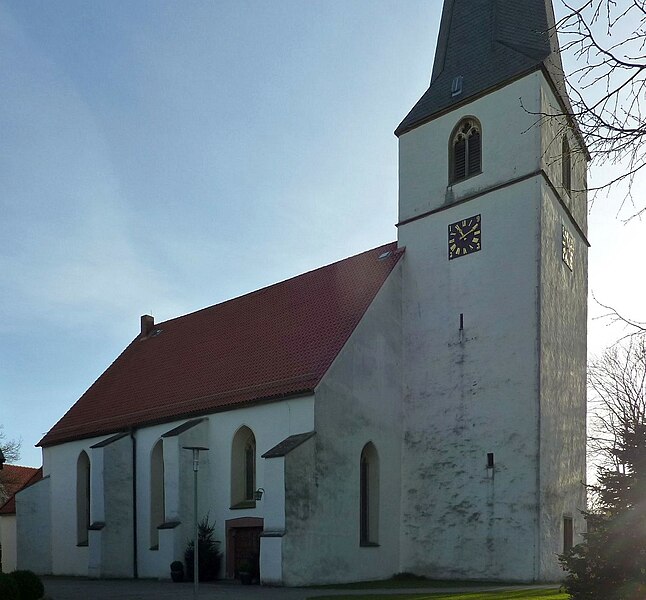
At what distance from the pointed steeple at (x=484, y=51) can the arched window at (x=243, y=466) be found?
10.4m

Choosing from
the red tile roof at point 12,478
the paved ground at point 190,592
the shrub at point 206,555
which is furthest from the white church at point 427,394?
the red tile roof at point 12,478

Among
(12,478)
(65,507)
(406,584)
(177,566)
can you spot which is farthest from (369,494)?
(12,478)

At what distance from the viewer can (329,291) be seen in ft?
79.8

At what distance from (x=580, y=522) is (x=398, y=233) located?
9553 mm

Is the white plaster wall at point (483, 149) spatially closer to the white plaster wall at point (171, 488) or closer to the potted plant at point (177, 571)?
the white plaster wall at point (171, 488)

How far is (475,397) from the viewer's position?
66.7ft

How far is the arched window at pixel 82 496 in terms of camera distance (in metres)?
27.7

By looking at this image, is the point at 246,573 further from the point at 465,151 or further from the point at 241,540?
the point at 465,151

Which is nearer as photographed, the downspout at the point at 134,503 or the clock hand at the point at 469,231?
the clock hand at the point at 469,231

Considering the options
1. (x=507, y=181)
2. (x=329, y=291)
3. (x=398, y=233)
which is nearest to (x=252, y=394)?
(x=329, y=291)

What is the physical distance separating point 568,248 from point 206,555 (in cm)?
1313

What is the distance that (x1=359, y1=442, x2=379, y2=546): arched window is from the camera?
67.0 feet

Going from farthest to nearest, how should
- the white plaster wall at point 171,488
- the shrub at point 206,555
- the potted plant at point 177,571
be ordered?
the potted plant at point 177,571, the shrub at point 206,555, the white plaster wall at point 171,488

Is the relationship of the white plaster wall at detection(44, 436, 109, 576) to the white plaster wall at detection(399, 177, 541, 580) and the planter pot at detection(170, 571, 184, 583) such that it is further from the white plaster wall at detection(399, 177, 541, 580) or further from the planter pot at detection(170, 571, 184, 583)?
the white plaster wall at detection(399, 177, 541, 580)
